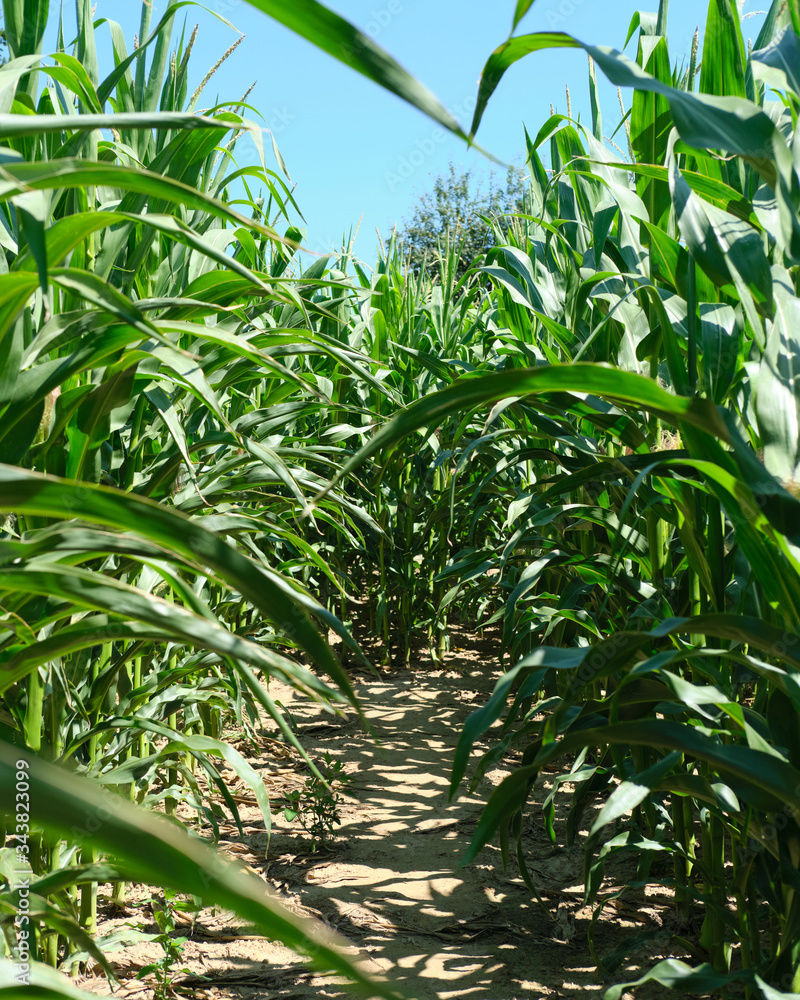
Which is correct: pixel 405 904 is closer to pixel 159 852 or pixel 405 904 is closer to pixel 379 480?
pixel 379 480

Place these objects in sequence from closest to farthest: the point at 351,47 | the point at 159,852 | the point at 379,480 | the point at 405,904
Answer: the point at 159,852
the point at 351,47
the point at 379,480
the point at 405,904

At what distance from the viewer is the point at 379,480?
1.19 meters

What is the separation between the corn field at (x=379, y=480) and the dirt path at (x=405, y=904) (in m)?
0.13

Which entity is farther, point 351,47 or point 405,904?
point 405,904

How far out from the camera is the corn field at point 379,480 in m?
0.45

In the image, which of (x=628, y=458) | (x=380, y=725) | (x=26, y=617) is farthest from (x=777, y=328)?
(x=380, y=725)

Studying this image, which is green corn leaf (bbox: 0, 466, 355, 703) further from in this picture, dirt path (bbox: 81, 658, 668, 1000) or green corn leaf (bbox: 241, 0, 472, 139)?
dirt path (bbox: 81, 658, 668, 1000)

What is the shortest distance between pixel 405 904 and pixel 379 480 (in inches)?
37.6

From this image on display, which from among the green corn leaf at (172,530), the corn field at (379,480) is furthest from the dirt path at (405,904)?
the green corn leaf at (172,530)

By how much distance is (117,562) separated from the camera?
1.13 metres

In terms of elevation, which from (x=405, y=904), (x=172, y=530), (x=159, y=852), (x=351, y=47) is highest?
(x=351, y=47)

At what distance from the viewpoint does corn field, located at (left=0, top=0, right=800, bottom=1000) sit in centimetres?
45

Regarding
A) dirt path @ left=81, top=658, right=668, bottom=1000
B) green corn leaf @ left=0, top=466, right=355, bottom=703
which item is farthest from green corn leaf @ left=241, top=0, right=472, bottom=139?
dirt path @ left=81, top=658, right=668, bottom=1000

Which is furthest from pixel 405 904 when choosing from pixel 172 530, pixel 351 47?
pixel 351 47
